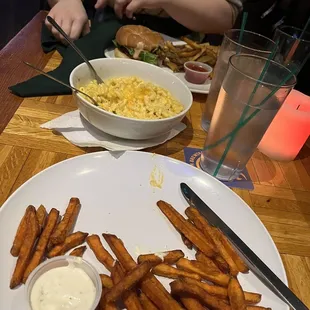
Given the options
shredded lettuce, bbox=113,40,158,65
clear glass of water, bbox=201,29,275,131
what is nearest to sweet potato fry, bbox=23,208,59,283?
clear glass of water, bbox=201,29,275,131

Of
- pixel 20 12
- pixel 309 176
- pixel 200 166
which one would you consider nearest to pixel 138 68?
pixel 200 166

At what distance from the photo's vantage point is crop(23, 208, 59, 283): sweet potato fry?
31.8 inches

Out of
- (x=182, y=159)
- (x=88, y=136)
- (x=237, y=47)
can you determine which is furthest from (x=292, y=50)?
(x=88, y=136)

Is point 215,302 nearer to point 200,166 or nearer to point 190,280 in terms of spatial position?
point 190,280

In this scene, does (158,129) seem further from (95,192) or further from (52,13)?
(52,13)

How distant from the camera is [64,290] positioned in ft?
2.52

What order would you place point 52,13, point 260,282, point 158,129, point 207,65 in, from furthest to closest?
point 52,13
point 207,65
point 158,129
point 260,282

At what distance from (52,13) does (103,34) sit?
1.25ft

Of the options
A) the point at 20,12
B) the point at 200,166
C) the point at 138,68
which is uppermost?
the point at 138,68

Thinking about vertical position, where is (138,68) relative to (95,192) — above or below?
above

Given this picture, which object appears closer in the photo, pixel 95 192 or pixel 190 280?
pixel 190 280

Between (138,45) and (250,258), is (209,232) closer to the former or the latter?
(250,258)

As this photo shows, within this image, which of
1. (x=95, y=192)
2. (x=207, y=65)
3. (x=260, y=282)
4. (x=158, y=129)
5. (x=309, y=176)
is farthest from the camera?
(x=207, y=65)

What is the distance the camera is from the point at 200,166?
136cm
